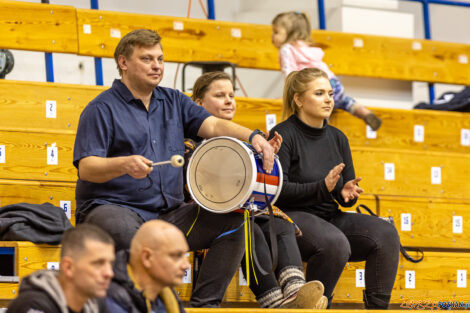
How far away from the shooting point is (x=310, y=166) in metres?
3.13

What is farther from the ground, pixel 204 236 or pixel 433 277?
pixel 204 236

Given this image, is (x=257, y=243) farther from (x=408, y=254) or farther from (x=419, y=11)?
(x=419, y=11)

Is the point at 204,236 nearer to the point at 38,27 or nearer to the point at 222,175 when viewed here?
the point at 222,175

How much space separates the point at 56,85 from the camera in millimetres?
3850

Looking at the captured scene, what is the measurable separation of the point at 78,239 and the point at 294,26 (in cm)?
274

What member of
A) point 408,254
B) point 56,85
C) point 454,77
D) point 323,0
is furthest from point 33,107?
point 454,77

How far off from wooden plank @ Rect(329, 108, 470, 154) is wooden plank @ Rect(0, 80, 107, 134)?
1.40m

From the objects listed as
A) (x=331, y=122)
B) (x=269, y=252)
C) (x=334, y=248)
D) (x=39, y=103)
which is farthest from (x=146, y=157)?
(x=331, y=122)

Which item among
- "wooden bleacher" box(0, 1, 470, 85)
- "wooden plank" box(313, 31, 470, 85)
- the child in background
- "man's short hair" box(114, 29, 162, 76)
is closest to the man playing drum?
"man's short hair" box(114, 29, 162, 76)

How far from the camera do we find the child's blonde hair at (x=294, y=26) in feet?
14.1

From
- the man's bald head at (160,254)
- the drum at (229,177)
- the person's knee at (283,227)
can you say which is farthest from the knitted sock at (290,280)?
the man's bald head at (160,254)

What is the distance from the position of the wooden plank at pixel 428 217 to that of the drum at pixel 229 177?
1115mm

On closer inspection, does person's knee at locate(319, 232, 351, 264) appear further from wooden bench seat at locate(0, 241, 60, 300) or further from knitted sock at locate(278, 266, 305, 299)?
wooden bench seat at locate(0, 241, 60, 300)

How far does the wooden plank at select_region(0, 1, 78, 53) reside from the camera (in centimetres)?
416
